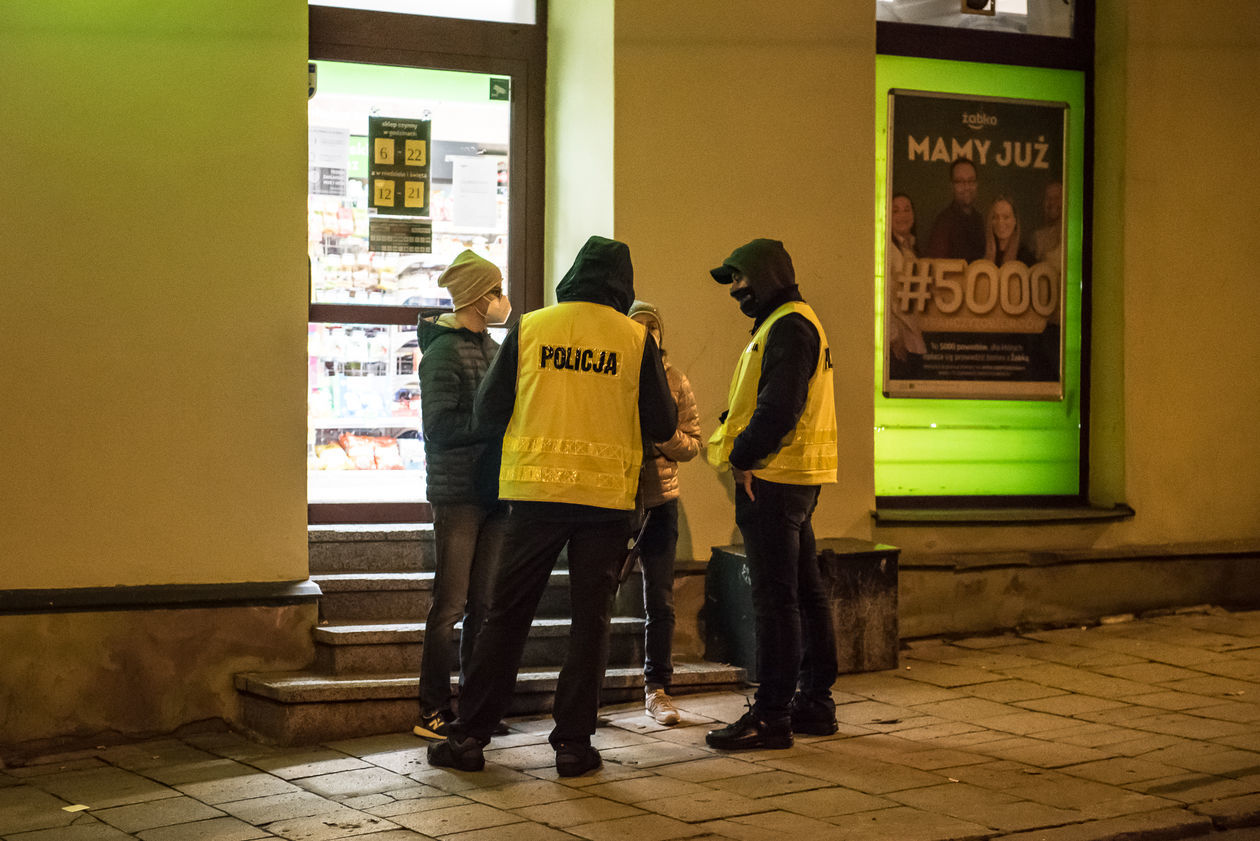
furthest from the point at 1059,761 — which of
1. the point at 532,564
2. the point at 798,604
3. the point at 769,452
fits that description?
the point at 532,564

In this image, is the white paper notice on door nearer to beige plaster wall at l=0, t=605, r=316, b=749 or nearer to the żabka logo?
beige plaster wall at l=0, t=605, r=316, b=749

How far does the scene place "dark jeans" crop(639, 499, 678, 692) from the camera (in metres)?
→ 6.35

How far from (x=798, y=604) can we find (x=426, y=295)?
3.01m

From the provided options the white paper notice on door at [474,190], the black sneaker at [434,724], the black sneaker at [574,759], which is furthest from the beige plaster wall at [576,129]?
the black sneaker at [574,759]

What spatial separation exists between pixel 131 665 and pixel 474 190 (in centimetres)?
317

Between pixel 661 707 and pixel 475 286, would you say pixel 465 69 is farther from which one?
pixel 661 707

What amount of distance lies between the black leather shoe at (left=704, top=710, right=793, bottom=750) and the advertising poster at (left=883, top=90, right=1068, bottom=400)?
3000 mm

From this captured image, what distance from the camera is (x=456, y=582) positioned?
5.80m

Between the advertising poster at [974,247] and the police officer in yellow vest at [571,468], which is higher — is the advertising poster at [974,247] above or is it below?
above

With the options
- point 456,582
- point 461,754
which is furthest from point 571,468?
point 461,754

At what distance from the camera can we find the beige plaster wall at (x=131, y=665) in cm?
594

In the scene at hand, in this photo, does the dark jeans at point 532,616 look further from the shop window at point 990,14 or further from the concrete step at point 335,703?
the shop window at point 990,14

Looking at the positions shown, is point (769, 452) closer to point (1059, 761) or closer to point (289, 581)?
point (1059, 761)

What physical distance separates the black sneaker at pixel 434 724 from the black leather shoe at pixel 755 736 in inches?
44.4
